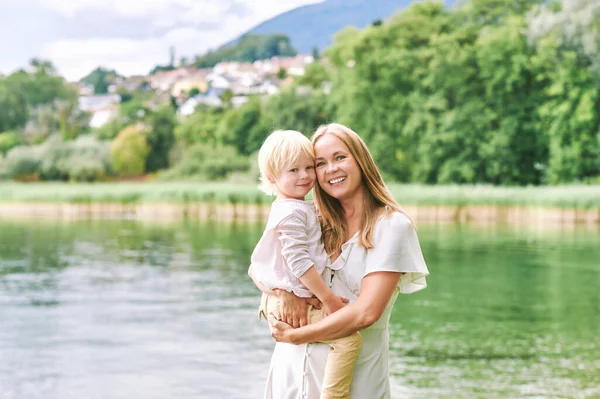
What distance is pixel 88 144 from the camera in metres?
51.8

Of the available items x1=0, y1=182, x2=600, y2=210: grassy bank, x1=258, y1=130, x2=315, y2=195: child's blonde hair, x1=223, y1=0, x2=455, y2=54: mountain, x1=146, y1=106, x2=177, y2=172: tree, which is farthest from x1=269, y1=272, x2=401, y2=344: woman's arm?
x1=223, y1=0, x2=455, y2=54: mountain

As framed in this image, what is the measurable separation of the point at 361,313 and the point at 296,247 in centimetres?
29

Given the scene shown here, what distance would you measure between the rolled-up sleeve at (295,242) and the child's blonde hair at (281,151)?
17cm

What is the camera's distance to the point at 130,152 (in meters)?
52.6

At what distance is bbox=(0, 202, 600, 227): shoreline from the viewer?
29.1 m

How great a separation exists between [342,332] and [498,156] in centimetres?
3755

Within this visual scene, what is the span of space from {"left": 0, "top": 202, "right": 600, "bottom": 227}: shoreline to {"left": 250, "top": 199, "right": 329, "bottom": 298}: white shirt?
22374 mm

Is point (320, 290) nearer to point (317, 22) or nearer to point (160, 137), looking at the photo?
point (160, 137)

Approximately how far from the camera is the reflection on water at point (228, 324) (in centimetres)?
840

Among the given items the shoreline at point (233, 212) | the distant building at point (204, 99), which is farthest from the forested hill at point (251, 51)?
the shoreline at point (233, 212)

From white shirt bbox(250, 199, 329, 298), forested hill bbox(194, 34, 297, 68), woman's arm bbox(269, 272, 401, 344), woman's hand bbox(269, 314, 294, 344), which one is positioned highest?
forested hill bbox(194, 34, 297, 68)

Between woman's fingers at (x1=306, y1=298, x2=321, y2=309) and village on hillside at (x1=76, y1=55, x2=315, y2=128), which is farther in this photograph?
village on hillside at (x1=76, y1=55, x2=315, y2=128)

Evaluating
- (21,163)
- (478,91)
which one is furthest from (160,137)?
(478,91)

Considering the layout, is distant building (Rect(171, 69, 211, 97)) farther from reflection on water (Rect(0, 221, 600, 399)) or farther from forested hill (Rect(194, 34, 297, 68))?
reflection on water (Rect(0, 221, 600, 399))
